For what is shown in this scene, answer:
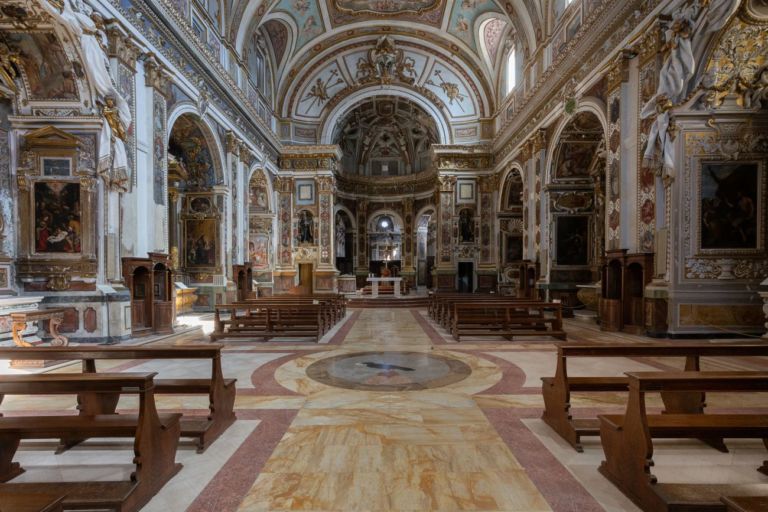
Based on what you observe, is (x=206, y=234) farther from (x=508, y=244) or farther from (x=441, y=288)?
(x=508, y=244)

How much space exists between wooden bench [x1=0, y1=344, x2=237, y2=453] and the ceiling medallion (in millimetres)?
19409

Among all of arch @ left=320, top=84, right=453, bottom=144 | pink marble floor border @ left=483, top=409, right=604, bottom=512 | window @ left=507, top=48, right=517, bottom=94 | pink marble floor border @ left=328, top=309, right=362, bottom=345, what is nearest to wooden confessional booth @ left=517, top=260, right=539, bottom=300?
pink marble floor border @ left=328, top=309, right=362, bottom=345

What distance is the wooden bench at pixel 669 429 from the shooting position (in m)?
2.51

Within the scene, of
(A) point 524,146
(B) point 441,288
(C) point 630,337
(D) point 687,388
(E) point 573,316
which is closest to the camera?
(D) point 687,388

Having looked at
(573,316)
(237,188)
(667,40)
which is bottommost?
(573,316)

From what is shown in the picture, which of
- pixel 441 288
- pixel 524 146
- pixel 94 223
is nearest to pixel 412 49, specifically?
pixel 524 146

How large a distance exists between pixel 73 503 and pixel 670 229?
10.0m

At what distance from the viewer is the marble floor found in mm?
2732

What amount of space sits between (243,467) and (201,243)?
1224cm

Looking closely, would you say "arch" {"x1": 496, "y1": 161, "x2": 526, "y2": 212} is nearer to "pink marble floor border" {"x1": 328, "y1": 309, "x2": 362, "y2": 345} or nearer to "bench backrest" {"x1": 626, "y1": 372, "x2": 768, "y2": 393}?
"pink marble floor border" {"x1": 328, "y1": 309, "x2": 362, "y2": 345}

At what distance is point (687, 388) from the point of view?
8.45 feet

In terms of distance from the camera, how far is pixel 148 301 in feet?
30.8

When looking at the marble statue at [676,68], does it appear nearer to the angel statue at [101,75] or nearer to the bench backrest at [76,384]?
the bench backrest at [76,384]

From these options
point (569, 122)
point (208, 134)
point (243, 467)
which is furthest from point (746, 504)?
point (208, 134)
